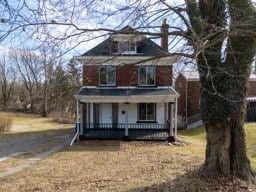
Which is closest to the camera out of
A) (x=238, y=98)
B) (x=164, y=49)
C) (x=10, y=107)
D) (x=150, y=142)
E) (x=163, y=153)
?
(x=164, y=49)

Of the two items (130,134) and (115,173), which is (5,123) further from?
(115,173)

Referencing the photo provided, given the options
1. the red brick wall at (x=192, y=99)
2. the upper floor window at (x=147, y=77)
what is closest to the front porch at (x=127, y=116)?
the upper floor window at (x=147, y=77)

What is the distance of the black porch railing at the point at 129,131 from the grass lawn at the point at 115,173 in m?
4.41

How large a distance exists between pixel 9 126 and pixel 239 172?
33.9 m

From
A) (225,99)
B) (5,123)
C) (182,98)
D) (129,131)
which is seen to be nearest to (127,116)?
(129,131)

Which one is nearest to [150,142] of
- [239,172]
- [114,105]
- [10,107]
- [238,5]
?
[114,105]

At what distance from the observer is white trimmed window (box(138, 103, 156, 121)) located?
3416 cm

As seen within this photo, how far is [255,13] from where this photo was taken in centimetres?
1099

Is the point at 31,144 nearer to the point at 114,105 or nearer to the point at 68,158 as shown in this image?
the point at 114,105

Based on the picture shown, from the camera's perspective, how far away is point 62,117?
62.5 m

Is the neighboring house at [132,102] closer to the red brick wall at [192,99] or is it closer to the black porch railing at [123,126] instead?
the black porch railing at [123,126]

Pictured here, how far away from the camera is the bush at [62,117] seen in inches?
2259

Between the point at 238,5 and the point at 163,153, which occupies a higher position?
the point at 238,5

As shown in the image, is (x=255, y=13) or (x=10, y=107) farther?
(x=10, y=107)
